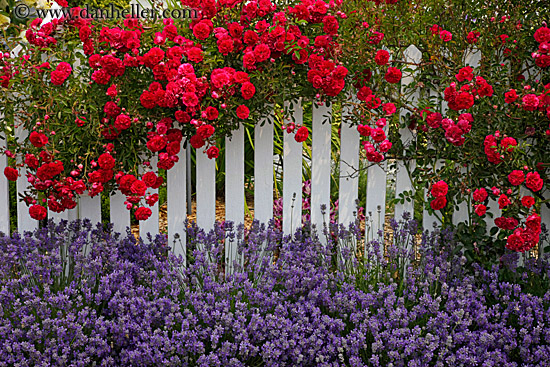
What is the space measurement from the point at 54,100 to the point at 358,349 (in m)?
1.88

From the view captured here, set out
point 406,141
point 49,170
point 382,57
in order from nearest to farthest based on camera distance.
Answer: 1. point 49,170
2. point 382,57
3. point 406,141

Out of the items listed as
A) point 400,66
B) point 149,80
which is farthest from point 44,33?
point 400,66

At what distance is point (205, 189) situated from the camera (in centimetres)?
298

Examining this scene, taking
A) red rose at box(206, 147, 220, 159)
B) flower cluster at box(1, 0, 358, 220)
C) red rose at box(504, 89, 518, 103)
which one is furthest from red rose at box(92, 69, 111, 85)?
red rose at box(504, 89, 518, 103)

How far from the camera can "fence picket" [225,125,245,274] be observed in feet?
9.67

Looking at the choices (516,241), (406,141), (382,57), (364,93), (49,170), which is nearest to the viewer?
(516,241)

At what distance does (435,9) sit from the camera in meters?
2.95

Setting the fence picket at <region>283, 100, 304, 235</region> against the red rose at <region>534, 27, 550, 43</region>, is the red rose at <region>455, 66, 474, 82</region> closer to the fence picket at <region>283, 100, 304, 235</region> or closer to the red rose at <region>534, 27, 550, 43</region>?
the red rose at <region>534, 27, 550, 43</region>

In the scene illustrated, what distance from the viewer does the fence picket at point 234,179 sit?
2.95 meters

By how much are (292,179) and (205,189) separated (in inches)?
19.4

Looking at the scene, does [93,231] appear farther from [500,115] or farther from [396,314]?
[500,115]

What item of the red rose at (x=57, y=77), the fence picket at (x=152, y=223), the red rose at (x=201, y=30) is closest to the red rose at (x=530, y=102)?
the red rose at (x=201, y=30)

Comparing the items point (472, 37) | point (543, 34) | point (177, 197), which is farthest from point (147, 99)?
point (543, 34)

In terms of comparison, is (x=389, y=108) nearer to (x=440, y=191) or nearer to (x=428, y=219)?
(x=440, y=191)
